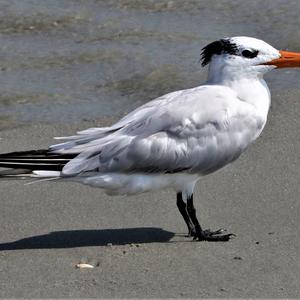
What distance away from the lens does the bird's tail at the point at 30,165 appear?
18.5 ft

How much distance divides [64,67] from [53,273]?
407cm

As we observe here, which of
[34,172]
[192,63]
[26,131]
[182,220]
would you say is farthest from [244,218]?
[192,63]

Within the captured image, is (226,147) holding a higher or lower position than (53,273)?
higher

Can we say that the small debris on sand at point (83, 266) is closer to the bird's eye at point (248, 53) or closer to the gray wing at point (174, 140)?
the gray wing at point (174, 140)

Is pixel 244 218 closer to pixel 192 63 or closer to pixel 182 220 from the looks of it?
pixel 182 220

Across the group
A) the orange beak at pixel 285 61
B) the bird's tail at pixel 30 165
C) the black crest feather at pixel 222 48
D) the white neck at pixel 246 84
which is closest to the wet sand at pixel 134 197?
the bird's tail at pixel 30 165

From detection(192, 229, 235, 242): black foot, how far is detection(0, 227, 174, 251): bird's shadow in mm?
167

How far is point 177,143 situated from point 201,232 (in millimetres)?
517

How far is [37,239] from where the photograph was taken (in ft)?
19.1

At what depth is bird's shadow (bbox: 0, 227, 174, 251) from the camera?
5.72 meters

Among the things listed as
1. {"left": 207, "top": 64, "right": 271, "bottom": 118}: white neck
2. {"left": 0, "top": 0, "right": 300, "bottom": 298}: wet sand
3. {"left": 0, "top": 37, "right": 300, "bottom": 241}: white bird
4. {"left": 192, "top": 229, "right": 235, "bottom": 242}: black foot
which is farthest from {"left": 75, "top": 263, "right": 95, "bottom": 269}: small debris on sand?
{"left": 207, "top": 64, "right": 271, "bottom": 118}: white neck

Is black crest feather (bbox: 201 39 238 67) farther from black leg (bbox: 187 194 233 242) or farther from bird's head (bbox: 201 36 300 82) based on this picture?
black leg (bbox: 187 194 233 242)

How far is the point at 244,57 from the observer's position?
5.98 m

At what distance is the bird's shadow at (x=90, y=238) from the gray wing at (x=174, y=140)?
38 cm
